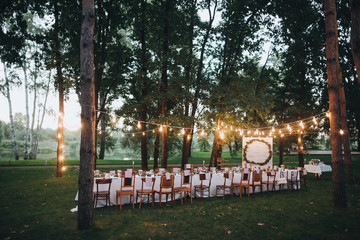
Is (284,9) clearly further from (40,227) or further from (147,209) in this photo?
(40,227)

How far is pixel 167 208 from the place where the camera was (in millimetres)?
6328

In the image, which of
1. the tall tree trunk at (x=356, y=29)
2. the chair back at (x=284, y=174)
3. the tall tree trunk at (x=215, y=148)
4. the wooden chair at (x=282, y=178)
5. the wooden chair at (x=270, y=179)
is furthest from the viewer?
the tall tree trunk at (x=215, y=148)

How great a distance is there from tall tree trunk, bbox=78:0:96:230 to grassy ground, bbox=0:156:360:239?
0.49 m

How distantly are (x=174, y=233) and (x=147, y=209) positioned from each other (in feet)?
6.51

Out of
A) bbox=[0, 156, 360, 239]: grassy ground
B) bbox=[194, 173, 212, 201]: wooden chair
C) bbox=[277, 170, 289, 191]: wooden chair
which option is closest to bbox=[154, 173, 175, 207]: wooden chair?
bbox=[0, 156, 360, 239]: grassy ground

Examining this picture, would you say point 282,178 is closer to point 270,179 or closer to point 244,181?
point 270,179

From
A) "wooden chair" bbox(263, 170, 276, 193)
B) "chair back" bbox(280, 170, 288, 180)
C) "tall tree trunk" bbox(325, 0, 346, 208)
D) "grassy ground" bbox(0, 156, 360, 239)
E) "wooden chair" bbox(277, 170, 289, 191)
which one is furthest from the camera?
"chair back" bbox(280, 170, 288, 180)

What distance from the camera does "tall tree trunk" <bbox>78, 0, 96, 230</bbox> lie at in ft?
14.5

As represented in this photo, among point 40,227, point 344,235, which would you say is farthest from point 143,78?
point 344,235

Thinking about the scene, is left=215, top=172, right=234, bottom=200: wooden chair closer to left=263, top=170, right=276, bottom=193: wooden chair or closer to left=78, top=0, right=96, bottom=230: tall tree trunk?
left=263, top=170, right=276, bottom=193: wooden chair

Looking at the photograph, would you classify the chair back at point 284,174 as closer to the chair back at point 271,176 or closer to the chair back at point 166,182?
A: the chair back at point 271,176

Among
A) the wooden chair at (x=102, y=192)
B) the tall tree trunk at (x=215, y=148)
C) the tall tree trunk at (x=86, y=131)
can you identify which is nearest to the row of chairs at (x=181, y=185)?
the wooden chair at (x=102, y=192)

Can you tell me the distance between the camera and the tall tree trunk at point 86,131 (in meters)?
4.43

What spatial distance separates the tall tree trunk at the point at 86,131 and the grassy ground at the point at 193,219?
0.49 meters
